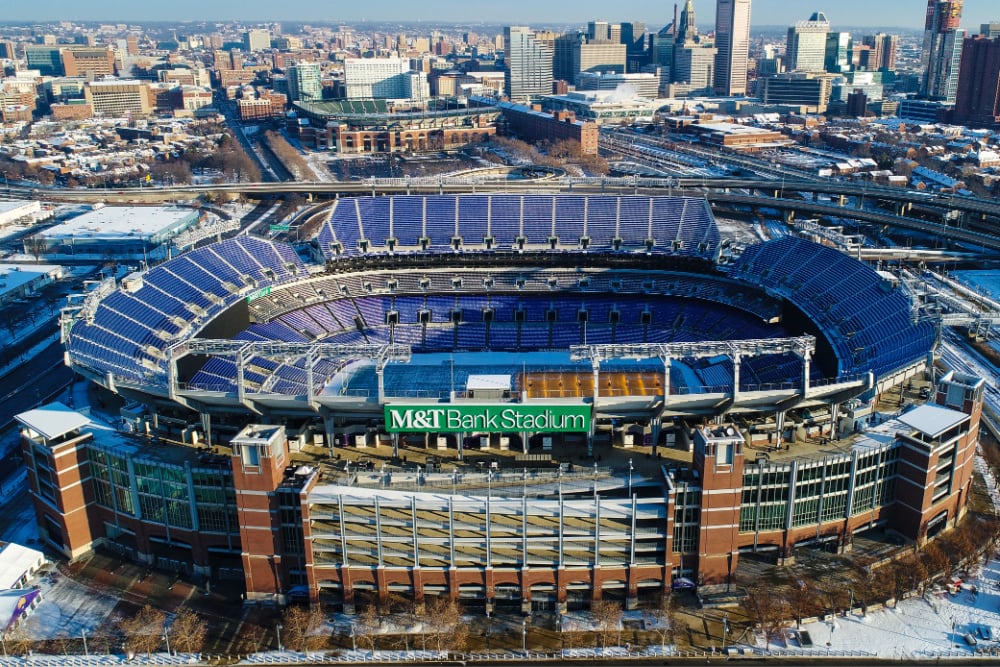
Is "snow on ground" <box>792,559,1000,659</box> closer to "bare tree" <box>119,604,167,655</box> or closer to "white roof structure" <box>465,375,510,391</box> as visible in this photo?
"white roof structure" <box>465,375,510,391</box>

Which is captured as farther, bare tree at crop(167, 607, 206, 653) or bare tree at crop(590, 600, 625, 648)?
bare tree at crop(590, 600, 625, 648)

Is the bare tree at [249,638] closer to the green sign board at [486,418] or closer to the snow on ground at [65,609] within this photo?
the snow on ground at [65,609]

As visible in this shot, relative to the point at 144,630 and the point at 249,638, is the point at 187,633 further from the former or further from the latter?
the point at 249,638

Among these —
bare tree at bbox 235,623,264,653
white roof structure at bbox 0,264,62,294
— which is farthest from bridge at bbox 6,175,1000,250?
bare tree at bbox 235,623,264,653

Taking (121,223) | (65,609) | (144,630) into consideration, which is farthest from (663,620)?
(121,223)

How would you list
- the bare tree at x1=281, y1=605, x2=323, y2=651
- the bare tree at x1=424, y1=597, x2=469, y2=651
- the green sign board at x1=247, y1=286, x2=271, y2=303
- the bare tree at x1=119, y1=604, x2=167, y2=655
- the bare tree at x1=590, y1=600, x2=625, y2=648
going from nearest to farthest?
the bare tree at x1=119, y1=604, x2=167, y2=655 → the bare tree at x1=424, y1=597, x2=469, y2=651 → the bare tree at x1=281, y1=605, x2=323, y2=651 → the bare tree at x1=590, y1=600, x2=625, y2=648 → the green sign board at x1=247, y1=286, x2=271, y2=303

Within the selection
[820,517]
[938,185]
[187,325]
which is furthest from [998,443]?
[938,185]

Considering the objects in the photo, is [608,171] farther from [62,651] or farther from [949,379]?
[62,651]
